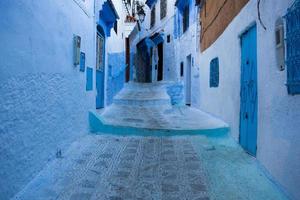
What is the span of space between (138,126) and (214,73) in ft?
8.86

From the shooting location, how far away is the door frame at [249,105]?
447 centimetres

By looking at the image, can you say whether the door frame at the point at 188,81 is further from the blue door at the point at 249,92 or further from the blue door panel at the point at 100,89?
the blue door at the point at 249,92

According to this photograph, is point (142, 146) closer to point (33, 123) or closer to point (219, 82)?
point (33, 123)

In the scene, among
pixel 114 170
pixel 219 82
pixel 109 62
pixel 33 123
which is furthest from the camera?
pixel 109 62

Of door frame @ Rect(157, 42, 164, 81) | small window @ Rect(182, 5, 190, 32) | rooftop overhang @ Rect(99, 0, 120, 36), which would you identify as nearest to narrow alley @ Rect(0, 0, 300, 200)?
rooftop overhang @ Rect(99, 0, 120, 36)

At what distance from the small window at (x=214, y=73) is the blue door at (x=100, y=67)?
313cm

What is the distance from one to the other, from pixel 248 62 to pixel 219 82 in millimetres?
2361

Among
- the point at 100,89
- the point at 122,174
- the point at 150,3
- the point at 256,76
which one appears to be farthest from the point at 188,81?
the point at 150,3

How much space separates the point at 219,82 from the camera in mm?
7266

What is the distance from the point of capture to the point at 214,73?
25.7 ft

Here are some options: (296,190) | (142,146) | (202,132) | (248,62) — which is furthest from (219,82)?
(296,190)

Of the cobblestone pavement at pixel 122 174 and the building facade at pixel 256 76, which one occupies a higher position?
the building facade at pixel 256 76

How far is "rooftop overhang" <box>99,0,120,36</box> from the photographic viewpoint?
796cm

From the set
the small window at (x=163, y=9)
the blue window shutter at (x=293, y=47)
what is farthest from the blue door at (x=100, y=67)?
the small window at (x=163, y=9)
